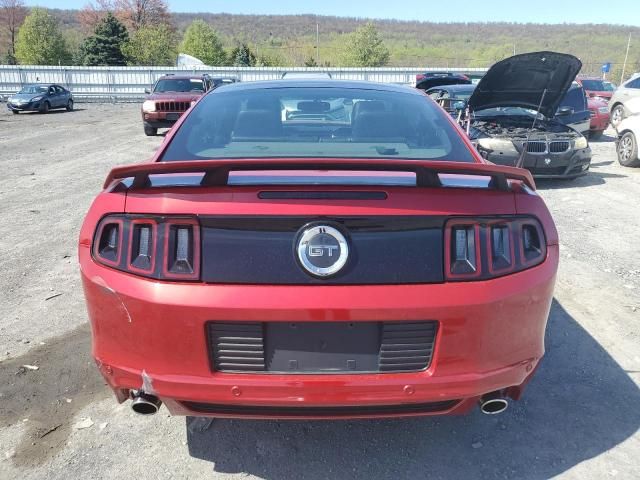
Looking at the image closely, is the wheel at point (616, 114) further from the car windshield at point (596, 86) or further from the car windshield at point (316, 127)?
the car windshield at point (316, 127)

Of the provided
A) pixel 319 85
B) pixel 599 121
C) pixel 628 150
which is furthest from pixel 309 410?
pixel 599 121

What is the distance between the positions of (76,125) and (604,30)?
126m

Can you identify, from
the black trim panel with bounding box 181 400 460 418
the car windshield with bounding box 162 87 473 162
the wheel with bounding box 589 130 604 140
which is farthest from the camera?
the wheel with bounding box 589 130 604 140

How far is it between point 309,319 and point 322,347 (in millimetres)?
134

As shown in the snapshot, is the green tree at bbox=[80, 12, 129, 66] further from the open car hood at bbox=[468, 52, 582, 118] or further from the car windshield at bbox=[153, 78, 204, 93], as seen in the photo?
the open car hood at bbox=[468, 52, 582, 118]

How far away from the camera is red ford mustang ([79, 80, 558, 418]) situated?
1862 millimetres

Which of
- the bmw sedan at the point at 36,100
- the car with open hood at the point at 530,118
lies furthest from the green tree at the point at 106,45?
the car with open hood at the point at 530,118

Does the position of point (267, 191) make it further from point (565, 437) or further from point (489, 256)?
point (565, 437)

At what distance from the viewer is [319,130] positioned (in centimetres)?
303

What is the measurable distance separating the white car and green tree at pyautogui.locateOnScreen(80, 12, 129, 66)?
50.7 metres

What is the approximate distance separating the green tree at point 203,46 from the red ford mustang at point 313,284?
60759 millimetres

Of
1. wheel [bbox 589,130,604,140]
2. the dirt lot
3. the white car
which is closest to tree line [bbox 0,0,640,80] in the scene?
wheel [bbox 589,130,604,140]

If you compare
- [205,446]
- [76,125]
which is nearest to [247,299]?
[205,446]

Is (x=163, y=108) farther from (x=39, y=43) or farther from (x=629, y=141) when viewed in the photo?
(x=39, y=43)
